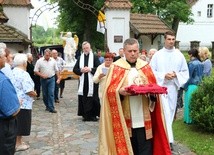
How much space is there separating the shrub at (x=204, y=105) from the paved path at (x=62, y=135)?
85 centimetres

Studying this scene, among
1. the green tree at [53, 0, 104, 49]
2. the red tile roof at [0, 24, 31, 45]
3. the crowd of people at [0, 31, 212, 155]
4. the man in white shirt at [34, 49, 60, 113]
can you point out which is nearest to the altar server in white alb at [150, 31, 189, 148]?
the crowd of people at [0, 31, 212, 155]

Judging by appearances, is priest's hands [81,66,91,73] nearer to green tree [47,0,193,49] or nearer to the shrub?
the shrub

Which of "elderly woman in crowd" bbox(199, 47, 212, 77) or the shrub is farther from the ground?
"elderly woman in crowd" bbox(199, 47, 212, 77)

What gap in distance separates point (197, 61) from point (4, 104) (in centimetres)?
551

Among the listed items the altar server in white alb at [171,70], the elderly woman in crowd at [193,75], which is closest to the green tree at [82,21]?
the elderly woman in crowd at [193,75]

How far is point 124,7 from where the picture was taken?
16.3 metres

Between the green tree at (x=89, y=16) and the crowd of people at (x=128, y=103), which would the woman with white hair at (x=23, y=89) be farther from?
the green tree at (x=89, y=16)

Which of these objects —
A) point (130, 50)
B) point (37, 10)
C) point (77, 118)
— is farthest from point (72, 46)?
point (130, 50)

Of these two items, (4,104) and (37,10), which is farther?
(37,10)

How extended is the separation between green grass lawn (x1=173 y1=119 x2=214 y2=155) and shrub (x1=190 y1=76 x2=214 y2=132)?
198 mm

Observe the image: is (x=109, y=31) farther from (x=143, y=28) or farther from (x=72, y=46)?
(x=72, y=46)

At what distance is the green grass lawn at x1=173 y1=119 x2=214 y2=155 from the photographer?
7144 mm

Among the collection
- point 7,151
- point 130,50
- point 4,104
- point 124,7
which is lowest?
point 7,151

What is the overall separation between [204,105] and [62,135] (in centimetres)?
315
